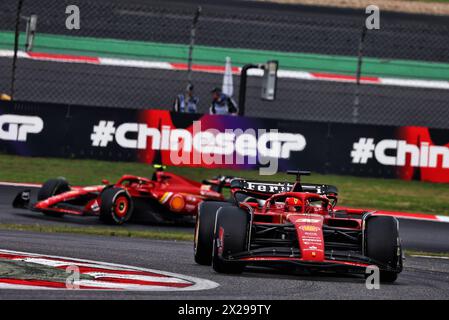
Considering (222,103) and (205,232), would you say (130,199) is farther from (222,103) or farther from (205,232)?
(222,103)

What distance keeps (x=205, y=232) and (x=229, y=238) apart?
80cm

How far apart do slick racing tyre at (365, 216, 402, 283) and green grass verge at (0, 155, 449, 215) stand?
29.1 feet

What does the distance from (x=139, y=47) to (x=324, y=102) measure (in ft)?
16.1

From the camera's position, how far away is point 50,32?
2703 centimetres

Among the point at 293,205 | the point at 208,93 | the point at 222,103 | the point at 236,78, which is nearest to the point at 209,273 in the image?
the point at 293,205

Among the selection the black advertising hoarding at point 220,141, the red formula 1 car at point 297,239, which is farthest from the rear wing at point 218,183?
the red formula 1 car at point 297,239

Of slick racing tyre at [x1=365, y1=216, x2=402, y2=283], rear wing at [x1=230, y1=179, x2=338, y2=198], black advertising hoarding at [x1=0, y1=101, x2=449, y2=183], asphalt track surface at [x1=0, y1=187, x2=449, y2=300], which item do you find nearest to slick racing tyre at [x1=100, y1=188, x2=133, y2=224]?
asphalt track surface at [x1=0, y1=187, x2=449, y2=300]

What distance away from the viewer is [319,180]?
18969 millimetres

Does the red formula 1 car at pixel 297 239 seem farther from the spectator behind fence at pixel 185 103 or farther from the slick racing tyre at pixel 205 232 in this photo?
the spectator behind fence at pixel 185 103

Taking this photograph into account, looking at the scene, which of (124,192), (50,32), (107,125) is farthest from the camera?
(50,32)
